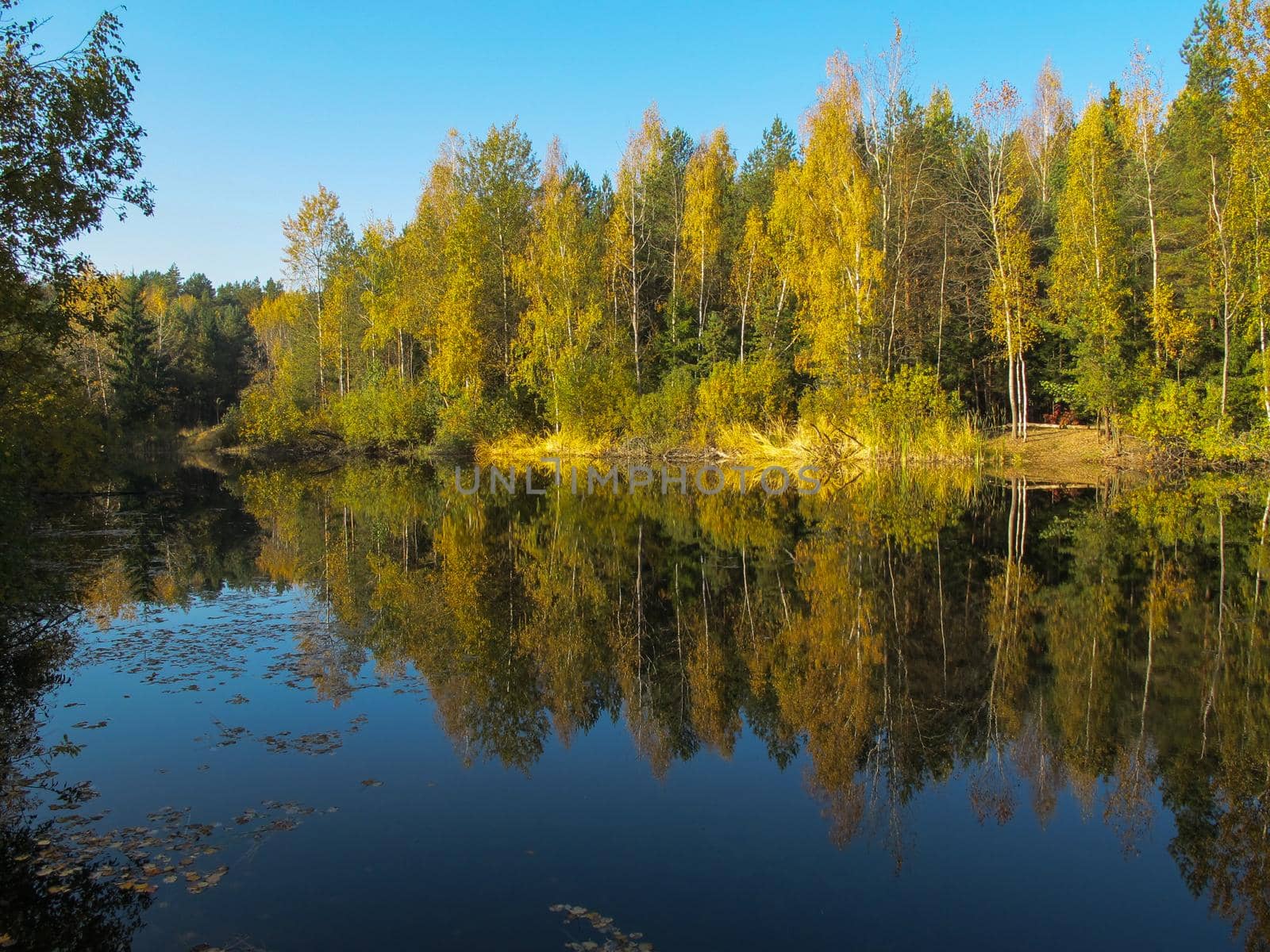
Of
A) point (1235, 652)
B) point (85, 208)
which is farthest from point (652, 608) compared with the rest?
point (85, 208)

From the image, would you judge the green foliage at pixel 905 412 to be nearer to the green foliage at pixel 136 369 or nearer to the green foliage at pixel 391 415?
the green foliage at pixel 391 415

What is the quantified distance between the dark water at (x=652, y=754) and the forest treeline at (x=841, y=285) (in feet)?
50.6

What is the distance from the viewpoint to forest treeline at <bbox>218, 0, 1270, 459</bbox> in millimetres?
26766

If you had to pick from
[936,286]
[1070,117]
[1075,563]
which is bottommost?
[1075,563]

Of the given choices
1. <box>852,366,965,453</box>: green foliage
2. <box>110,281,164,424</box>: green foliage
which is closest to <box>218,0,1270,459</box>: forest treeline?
<box>852,366,965,453</box>: green foliage

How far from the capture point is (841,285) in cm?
3011

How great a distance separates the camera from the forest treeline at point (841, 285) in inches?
1054

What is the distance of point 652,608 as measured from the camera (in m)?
10.7

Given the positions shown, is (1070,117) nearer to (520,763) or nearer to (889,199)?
(889,199)

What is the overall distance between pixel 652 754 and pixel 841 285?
26.0 meters

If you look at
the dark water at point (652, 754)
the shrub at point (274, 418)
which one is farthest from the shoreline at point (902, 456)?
the dark water at point (652, 754)

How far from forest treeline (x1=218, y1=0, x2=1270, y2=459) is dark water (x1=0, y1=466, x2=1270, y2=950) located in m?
15.4

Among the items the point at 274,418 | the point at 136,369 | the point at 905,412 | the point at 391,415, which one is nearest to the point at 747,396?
the point at 905,412

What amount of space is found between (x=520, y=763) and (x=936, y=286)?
33.2 m
